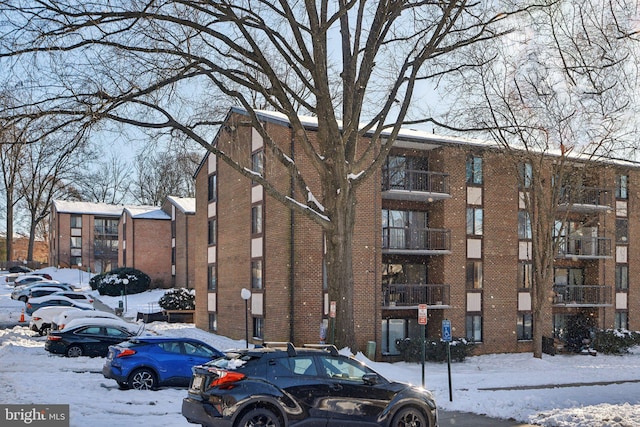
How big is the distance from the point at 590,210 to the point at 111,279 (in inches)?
1345

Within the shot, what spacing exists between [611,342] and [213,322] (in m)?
19.0

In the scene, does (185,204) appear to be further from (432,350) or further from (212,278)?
(432,350)

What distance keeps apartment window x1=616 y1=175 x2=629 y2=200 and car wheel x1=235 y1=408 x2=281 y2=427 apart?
28843 mm

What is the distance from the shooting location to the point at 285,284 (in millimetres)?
27016

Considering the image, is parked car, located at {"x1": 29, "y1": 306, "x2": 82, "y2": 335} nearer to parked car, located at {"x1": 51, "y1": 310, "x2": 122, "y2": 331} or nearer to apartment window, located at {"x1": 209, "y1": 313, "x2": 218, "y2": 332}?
parked car, located at {"x1": 51, "y1": 310, "x2": 122, "y2": 331}

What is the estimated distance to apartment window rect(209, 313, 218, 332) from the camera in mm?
34469

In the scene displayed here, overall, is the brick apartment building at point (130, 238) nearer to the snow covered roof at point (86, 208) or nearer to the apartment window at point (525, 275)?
the snow covered roof at point (86, 208)

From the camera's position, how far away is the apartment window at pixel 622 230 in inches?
1368

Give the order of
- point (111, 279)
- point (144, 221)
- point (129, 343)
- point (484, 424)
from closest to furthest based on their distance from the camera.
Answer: point (484, 424), point (129, 343), point (111, 279), point (144, 221)

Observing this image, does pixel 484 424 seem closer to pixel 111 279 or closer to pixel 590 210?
pixel 590 210

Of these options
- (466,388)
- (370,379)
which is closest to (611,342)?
(466,388)

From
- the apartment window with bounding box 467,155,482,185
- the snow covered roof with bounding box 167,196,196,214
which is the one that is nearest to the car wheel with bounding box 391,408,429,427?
the apartment window with bounding box 467,155,482,185

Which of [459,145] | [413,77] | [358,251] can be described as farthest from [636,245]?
[413,77]

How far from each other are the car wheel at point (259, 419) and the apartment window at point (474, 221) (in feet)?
70.2
